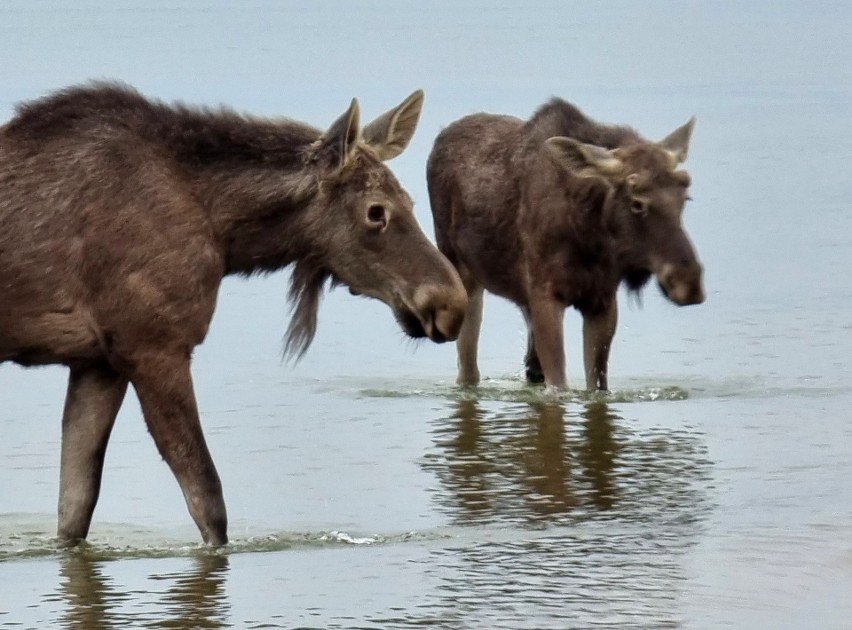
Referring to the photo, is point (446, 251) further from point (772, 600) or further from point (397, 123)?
point (772, 600)

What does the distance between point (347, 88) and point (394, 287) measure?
90.9 ft

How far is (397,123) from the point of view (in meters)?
10.5

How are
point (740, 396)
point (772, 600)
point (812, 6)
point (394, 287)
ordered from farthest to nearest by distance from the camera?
point (812, 6) → point (740, 396) → point (394, 287) → point (772, 600)

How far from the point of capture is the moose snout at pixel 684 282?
14.4 meters

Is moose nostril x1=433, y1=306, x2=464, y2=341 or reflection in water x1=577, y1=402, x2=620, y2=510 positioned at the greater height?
moose nostril x1=433, y1=306, x2=464, y2=341

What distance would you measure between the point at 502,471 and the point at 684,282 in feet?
9.20

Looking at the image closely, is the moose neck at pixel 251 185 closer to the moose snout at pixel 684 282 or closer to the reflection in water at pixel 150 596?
the reflection in water at pixel 150 596

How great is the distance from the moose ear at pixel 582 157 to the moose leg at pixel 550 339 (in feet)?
2.81

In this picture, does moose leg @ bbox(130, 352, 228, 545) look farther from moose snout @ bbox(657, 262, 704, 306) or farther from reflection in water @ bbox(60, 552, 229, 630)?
moose snout @ bbox(657, 262, 704, 306)

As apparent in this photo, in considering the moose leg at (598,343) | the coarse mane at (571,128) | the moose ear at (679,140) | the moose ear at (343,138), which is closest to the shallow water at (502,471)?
the moose leg at (598,343)

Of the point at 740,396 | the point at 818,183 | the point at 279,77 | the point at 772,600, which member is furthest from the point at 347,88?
the point at 772,600

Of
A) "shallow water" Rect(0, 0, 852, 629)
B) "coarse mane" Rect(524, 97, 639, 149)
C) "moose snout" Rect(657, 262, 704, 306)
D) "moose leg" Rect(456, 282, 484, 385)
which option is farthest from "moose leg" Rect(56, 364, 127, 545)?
"coarse mane" Rect(524, 97, 639, 149)

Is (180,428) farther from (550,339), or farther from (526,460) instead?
(550,339)

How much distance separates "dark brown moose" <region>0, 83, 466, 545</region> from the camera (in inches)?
385
